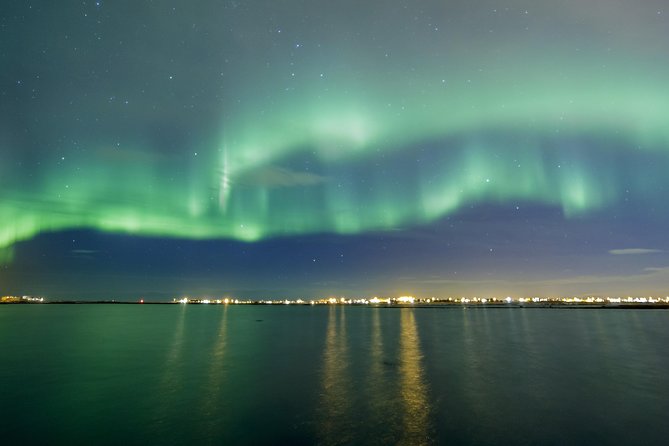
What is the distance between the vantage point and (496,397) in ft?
74.6

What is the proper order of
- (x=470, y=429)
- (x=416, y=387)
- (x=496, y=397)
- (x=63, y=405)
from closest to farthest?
(x=470, y=429), (x=63, y=405), (x=496, y=397), (x=416, y=387)

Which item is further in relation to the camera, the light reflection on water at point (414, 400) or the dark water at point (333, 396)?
the dark water at point (333, 396)

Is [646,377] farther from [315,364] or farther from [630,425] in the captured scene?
[315,364]

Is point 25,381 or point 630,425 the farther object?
point 25,381

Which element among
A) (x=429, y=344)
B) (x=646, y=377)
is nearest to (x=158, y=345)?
(x=429, y=344)

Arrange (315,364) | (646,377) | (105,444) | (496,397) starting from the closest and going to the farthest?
(105,444)
(496,397)
(646,377)
(315,364)

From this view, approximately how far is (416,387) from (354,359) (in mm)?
12060

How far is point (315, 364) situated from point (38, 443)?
69.2 feet

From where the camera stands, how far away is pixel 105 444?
15.5 metres

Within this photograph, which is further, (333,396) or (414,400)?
(333,396)

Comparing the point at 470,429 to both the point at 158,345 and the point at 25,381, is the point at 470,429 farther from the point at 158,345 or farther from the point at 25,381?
the point at 158,345

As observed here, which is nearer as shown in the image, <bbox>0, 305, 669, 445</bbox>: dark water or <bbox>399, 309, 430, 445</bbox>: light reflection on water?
<bbox>399, 309, 430, 445</bbox>: light reflection on water

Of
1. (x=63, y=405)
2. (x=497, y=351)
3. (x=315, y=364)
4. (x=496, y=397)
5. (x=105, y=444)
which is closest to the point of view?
(x=105, y=444)

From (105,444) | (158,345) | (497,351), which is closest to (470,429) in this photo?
(105,444)
